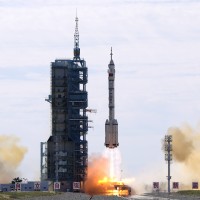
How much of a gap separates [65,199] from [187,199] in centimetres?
3479

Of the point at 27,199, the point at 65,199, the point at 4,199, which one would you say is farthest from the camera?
the point at 65,199

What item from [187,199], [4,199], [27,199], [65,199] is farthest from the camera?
[187,199]

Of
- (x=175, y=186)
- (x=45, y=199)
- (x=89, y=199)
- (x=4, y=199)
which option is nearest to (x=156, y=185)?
(x=175, y=186)

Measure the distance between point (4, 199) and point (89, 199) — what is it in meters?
32.1

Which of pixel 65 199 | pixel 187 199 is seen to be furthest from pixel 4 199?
pixel 187 199

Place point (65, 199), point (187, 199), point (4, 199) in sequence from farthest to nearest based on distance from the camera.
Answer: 1. point (187, 199)
2. point (65, 199)
3. point (4, 199)

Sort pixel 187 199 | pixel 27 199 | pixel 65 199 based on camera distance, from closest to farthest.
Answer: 1. pixel 27 199
2. pixel 65 199
3. pixel 187 199

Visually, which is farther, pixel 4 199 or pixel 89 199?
pixel 89 199

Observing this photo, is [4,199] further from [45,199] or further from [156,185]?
[156,185]

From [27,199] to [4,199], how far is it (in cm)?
1030

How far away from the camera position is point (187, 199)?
194 meters

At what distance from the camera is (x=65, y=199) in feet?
561

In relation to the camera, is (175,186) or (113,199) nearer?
(113,199)

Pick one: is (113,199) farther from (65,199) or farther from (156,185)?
(156,185)
